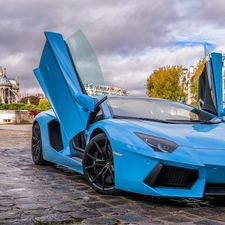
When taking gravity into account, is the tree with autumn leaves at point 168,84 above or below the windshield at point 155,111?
above

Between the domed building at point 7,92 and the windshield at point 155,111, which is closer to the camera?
the windshield at point 155,111

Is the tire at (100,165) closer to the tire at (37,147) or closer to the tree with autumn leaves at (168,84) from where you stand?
the tire at (37,147)

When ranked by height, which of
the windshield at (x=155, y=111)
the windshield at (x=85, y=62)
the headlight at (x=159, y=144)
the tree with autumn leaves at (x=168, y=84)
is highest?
the tree with autumn leaves at (x=168, y=84)

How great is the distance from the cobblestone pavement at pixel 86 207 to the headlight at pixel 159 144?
53cm

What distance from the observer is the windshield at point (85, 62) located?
16.3 feet

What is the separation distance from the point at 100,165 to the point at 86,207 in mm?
644

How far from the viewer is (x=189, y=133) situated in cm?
→ 381

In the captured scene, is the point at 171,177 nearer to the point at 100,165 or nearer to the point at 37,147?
the point at 100,165

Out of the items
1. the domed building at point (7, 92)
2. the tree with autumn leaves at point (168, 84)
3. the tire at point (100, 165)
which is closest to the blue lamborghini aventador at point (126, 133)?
the tire at point (100, 165)

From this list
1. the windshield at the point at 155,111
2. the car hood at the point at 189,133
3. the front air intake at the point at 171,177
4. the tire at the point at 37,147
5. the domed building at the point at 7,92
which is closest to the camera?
the front air intake at the point at 171,177

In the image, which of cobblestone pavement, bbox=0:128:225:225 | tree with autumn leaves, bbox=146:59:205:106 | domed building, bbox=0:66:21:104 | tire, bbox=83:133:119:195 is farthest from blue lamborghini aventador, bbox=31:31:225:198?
domed building, bbox=0:66:21:104

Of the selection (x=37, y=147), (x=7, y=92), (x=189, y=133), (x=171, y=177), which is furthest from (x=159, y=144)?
(x=7, y=92)

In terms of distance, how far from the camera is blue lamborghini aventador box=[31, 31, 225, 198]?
3418mm

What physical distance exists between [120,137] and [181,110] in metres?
1.42
